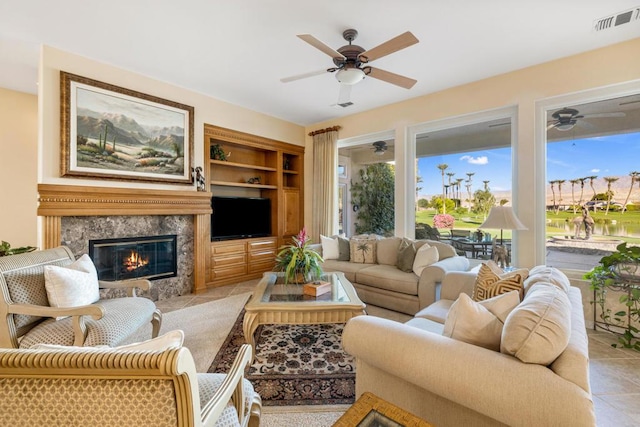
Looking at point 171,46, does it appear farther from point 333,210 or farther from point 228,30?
point 333,210

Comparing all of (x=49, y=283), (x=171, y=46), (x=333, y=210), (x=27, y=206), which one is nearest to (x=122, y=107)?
(x=171, y=46)

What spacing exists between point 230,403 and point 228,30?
297 cm

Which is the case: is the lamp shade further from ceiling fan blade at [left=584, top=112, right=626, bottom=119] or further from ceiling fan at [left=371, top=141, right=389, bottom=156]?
ceiling fan at [left=371, top=141, right=389, bottom=156]

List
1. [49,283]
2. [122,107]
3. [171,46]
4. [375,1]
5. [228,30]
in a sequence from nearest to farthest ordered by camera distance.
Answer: [49,283]
[375,1]
[228,30]
[171,46]
[122,107]

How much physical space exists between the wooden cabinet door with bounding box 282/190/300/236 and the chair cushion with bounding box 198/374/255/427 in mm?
4075

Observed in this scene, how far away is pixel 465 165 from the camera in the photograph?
12.8ft

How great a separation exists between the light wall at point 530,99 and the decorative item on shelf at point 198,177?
3.20 metres

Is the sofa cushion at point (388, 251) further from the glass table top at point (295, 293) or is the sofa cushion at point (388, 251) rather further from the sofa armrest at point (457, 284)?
the sofa armrest at point (457, 284)

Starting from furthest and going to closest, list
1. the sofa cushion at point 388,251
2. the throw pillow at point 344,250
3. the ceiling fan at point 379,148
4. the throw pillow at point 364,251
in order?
the ceiling fan at point 379,148
the throw pillow at point 344,250
the throw pillow at point 364,251
the sofa cushion at point 388,251

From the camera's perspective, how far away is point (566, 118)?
3.15m

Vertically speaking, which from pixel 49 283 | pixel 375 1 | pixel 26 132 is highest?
pixel 375 1

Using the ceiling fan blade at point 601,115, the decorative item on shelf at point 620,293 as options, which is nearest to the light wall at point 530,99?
the ceiling fan blade at point 601,115

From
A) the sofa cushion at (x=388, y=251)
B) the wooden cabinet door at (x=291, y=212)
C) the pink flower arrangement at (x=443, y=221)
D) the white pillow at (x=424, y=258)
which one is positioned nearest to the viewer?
the white pillow at (x=424, y=258)

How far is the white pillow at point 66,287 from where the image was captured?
6.08ft
